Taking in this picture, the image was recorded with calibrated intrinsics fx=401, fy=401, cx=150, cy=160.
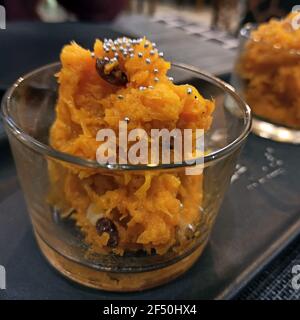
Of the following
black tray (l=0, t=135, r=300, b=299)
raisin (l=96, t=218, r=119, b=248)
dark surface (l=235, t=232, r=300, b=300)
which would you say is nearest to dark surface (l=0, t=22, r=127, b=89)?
black tray (l=0, t=135, r=300, b=299)

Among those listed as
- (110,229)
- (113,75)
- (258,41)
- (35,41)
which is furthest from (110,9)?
(110,229)

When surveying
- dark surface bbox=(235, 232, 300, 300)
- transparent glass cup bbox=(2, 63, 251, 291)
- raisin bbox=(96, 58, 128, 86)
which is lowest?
dark surface bbox=(235, 232, 300, 300)

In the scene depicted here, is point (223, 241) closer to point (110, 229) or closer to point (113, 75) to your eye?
point (110, 229)

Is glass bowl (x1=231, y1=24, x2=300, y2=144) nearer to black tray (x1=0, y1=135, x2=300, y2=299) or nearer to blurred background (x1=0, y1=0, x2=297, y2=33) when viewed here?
black tray (x1=0, y1=135, x2=300, y2=299)

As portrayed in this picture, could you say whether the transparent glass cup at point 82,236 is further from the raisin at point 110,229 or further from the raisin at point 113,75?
the raisin at point 113,75

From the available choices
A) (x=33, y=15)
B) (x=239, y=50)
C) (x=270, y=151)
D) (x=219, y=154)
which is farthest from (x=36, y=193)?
(x=33, y=15)

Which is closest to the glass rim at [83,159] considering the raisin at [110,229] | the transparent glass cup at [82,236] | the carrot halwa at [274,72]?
the transparent glass cup at [82,236]

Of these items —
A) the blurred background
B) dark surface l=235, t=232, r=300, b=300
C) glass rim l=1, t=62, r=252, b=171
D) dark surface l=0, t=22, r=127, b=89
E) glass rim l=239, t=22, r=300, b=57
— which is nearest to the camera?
glass rim l=1, t=62, r=252, b=171
